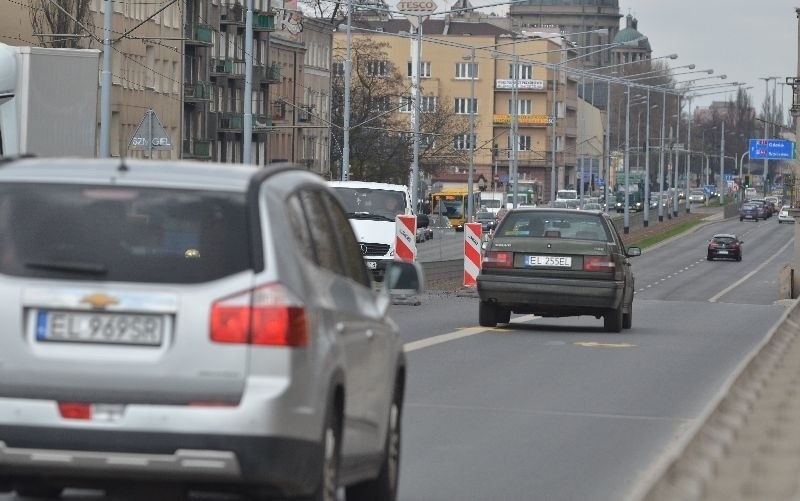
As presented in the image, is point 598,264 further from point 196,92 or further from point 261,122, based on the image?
point 261,122

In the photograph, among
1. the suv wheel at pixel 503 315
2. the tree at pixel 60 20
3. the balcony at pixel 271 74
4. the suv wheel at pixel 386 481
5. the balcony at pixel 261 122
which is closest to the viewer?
the suv wheel at pixel 386 481

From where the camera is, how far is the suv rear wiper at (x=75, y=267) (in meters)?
7.70

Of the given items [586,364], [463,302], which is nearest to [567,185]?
[463,302]

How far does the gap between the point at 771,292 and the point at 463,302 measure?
4324 cm

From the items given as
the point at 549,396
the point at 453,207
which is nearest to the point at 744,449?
the point at 549,396

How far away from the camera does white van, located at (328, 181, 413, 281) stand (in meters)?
35.8

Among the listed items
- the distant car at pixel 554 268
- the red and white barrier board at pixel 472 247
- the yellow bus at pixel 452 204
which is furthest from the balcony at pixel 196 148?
the distant car at pixel 554 268

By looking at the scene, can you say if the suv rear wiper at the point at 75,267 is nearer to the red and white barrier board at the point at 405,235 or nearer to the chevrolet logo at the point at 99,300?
the chevrolet logo at the point at 99,300

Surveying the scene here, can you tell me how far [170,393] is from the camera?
298 inches

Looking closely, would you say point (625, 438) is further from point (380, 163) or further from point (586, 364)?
point (380, 163)

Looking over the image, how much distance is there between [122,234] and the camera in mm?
7777

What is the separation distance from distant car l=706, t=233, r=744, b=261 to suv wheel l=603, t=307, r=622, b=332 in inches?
3256

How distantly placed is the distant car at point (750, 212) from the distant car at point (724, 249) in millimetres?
57433

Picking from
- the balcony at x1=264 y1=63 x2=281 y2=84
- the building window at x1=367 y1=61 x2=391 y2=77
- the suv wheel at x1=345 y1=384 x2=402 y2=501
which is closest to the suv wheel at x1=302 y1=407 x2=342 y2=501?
the suv wheel at x1=345 y1=384 x2=402 y2=501
